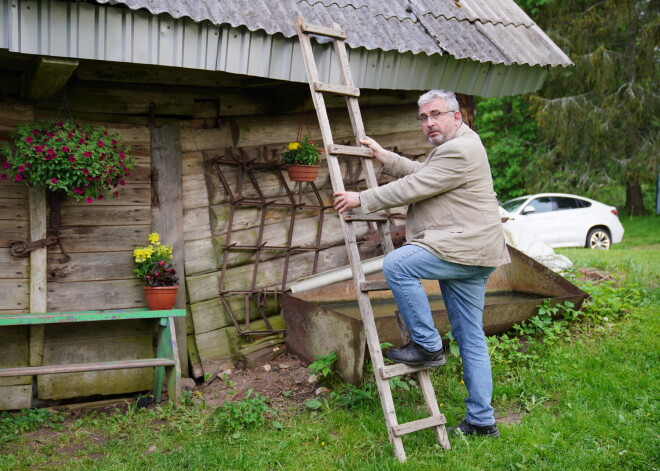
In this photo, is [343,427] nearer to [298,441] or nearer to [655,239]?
[298,441]

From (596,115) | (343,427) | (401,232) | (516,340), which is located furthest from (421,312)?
(596,115)

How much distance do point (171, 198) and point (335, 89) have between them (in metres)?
1.98

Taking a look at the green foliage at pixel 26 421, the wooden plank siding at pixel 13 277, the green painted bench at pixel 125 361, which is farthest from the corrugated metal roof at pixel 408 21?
the green foliage at pixel 26 421

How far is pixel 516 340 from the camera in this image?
214 inches

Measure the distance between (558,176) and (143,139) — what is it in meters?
16.4

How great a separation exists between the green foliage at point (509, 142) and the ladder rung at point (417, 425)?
17.5 meters

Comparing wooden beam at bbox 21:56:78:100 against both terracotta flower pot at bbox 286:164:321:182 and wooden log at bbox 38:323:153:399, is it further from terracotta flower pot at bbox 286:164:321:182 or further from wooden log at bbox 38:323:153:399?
terracotta flower pot at bbox 286:164:321:182

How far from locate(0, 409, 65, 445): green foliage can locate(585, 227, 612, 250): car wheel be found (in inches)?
509

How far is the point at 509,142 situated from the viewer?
21672 mm

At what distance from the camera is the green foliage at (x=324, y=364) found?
4.75 m

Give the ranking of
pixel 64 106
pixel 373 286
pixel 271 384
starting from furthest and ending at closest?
pixel 271 384 → pixel 64 106 → pixel 373 286

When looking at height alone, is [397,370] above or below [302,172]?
below

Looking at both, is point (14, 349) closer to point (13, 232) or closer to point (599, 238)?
point (13, 232)

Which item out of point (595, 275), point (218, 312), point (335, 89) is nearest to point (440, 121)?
point (335, 89)
